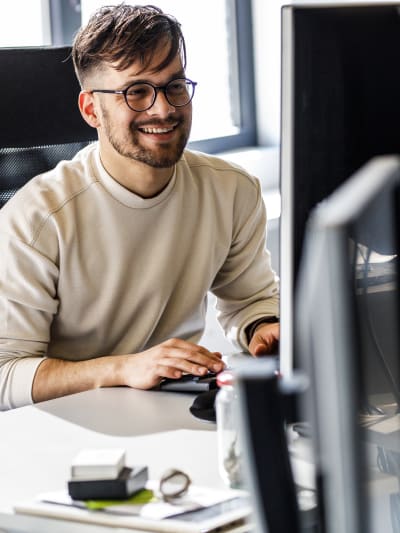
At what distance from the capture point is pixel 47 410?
1521mm

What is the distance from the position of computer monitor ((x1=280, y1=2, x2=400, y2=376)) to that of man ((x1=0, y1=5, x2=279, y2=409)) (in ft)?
2.37

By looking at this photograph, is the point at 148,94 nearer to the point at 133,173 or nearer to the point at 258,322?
the point at 133,173

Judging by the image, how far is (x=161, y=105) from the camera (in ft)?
6.04

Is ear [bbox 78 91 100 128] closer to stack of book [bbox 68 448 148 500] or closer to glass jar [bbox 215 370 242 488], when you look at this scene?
glass jar [bbox 215 370 242 488]

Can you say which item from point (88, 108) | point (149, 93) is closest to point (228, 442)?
point (149, 93)

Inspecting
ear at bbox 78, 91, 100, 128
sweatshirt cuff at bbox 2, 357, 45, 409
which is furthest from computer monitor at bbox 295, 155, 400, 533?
ear at bbox 78, 91, 100, 128

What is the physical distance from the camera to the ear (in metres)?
1.96

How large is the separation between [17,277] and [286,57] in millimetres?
854

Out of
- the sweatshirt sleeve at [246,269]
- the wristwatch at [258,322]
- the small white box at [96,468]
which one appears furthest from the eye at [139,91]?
the small white box at [96,468]

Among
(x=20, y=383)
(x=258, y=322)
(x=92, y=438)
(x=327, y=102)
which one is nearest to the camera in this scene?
(x=327, y=102)

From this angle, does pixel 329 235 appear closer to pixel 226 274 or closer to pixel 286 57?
pixel 286 57

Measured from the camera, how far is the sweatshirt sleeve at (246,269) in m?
2.05

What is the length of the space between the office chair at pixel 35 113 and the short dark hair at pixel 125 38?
6cm

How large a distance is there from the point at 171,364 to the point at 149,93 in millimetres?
576
